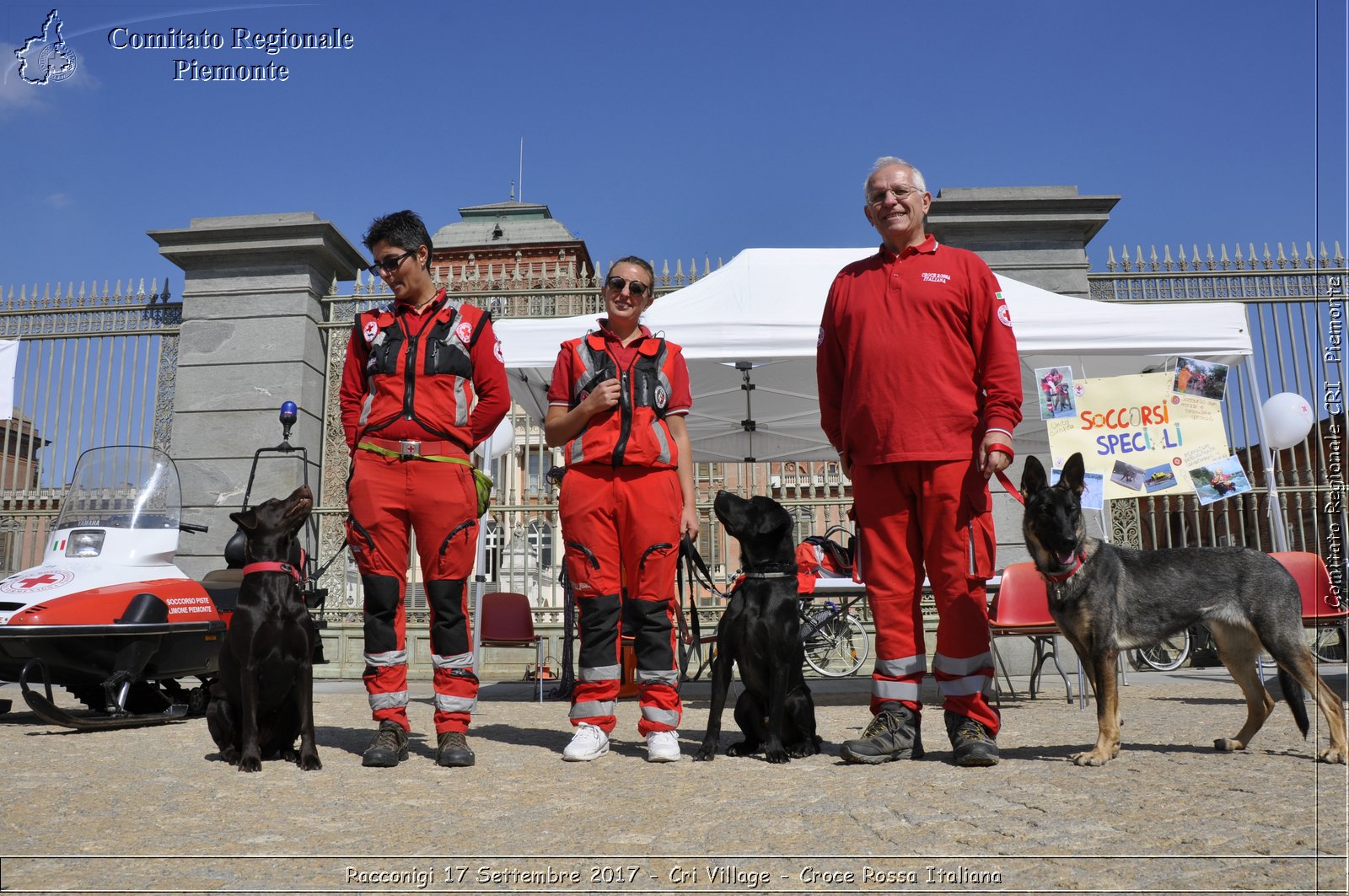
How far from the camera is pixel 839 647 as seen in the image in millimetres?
9453

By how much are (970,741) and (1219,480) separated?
323cm

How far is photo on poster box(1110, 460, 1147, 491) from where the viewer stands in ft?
18.5

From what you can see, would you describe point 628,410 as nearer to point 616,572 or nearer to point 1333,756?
point 616,572

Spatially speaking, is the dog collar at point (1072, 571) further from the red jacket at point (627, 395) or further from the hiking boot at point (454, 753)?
the hiking boot at point (454, 753)

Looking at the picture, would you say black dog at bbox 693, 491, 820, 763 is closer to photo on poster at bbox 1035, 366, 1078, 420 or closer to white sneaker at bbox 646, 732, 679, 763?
white sneaker at bbox 646, 732, 679, 763

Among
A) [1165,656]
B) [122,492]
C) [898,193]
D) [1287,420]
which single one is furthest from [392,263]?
[1165,656]

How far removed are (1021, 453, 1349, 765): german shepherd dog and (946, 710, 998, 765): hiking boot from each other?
0.38m

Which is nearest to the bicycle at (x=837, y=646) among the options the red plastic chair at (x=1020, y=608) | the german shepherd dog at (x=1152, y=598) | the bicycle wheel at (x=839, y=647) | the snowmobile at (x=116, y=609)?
the bicycle wheel at (x=839, y=647)

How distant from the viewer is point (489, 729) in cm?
455

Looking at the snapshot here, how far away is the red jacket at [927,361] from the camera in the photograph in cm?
329

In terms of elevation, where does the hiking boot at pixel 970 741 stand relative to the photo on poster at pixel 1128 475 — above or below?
below

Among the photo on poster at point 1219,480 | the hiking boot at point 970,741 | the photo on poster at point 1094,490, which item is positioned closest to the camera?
the hiking boot at point 970,741

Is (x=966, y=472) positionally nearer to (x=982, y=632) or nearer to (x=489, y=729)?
(x=982, y=632)

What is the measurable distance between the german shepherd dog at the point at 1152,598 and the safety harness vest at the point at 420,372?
215cm
